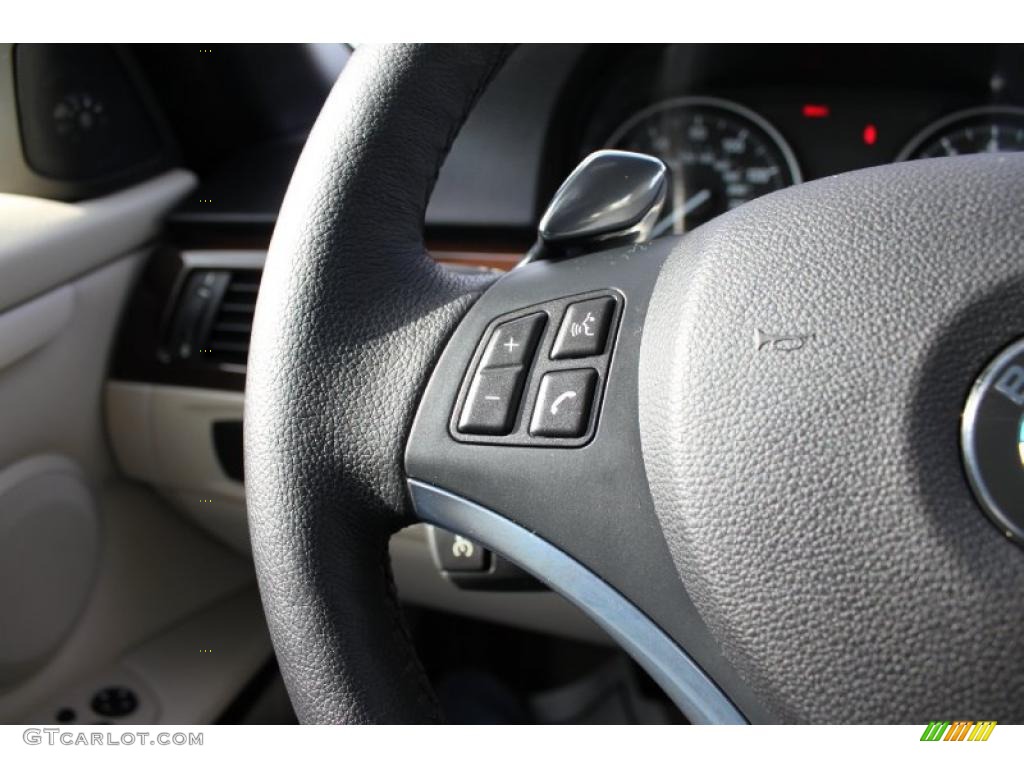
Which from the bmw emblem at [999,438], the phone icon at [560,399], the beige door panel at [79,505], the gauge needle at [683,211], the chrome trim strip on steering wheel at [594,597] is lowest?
the beige door panel at [79,505]

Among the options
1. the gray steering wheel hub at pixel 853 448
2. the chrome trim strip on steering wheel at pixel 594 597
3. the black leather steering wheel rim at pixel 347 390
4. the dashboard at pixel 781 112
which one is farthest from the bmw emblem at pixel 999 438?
the dashboard at pixel 781 112

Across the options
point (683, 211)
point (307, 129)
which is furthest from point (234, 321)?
point (683, 211)

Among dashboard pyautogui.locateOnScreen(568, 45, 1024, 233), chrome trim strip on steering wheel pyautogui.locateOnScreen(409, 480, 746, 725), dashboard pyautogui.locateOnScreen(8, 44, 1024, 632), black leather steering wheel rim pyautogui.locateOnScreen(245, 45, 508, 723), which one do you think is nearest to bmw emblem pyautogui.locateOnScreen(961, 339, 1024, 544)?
chrome trim strip on steering wheel pyautogui.locateOnScreen(409, 480, 746, 725)

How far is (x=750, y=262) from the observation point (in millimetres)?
566

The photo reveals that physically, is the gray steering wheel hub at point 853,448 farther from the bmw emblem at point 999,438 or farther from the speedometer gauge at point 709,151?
the speedometer gauge at point 709,151

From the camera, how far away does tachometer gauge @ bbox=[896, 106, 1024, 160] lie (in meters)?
1.39

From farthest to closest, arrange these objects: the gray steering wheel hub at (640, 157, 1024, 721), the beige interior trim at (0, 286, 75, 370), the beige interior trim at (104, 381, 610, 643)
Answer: the beige interior trim at (104, 381, 610, 643) < the beige interior trim at (0, 286, 75, 370) < the gray steering wheel hub at (640, 157, 1024, 721)

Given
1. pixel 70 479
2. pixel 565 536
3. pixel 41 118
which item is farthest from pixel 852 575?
pixel 41 118

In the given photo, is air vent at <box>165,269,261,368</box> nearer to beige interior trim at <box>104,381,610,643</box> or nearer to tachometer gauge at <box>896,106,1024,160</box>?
beige interior trim at <box>104,381,610,643</box>

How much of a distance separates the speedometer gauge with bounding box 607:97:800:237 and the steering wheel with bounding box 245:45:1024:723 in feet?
2.50

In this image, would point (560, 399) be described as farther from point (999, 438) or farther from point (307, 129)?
point (307, 129)

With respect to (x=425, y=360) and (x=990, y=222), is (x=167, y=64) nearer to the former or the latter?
(x=425, y=360)

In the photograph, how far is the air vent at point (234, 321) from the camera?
127 cm

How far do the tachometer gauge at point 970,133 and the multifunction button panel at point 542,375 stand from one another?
3.11 ft
